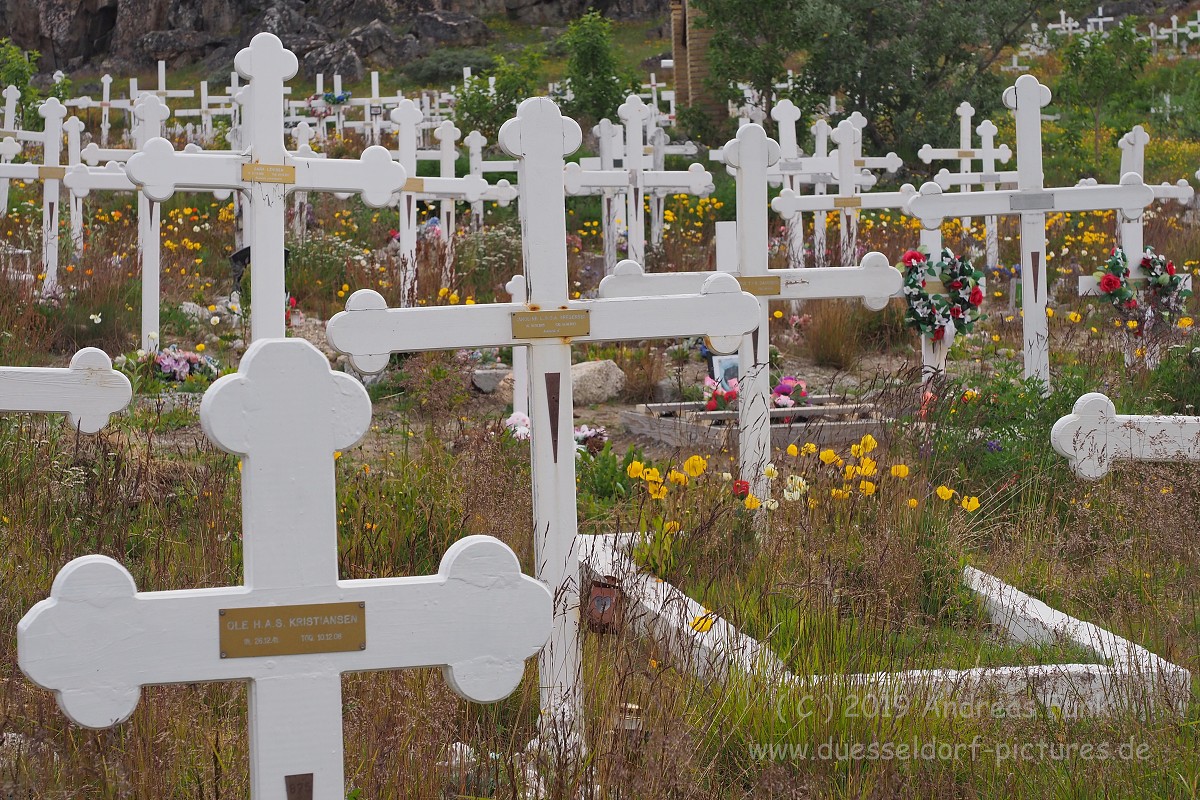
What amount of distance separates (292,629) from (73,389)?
232 centimetres

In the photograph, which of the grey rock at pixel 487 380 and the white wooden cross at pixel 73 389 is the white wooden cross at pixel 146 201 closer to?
the grey rock at pixel 487 380

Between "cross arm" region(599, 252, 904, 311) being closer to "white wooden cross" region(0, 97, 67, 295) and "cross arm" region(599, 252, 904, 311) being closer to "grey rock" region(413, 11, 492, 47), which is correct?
"white wooden cross" region(0, 97, 67, 295)

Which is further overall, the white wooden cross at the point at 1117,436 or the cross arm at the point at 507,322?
the white wooden cross at the point at 1117,436

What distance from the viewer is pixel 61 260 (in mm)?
12062

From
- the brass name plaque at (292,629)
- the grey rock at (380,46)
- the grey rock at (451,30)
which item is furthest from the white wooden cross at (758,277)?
the grey rock at (451,30)

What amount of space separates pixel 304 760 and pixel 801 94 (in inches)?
885

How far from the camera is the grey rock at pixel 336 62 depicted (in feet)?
149

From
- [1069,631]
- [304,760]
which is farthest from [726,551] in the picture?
[304,760]

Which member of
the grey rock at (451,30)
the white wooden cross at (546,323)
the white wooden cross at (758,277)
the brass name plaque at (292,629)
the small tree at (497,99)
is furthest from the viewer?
the grey rock at (451,30)

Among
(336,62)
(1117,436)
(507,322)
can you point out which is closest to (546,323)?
(507,322)

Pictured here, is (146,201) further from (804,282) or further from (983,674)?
(983,674)

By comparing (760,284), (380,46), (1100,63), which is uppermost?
(380,46)

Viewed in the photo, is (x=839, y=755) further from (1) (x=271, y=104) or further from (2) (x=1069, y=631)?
(1) (x=271, y=104)

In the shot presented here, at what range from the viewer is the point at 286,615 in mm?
2439
